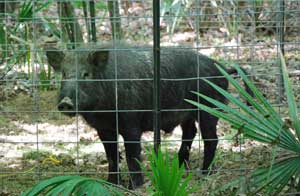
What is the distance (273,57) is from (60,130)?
399 centimetres

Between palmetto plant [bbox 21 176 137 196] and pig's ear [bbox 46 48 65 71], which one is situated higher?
pig's ear [bbox 46 48 65 71]

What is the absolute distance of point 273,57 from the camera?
35.8 feet

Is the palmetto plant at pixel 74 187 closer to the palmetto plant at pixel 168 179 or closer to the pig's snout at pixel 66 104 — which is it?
the palmetto plant at pixel 168 179

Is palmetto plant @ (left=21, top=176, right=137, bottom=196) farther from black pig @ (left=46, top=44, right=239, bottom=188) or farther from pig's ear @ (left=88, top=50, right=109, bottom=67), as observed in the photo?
pig's ear @ (left=88, top=50, right=109, bottom=67)

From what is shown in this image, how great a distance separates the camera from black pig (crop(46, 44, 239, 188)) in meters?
6.68

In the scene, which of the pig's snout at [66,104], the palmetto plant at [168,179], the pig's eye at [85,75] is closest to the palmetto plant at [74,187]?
the palmetto plant at [168,179]

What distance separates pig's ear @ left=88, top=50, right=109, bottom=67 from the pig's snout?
650 millimetres

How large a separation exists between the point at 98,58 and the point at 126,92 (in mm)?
509

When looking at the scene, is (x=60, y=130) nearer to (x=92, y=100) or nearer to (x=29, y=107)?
(x=29, y=107)

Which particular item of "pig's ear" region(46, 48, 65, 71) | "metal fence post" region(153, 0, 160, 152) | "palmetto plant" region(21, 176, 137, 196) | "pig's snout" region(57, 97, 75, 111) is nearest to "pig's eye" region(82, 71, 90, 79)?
"pig's ear" region(46, 48, 65, 71)

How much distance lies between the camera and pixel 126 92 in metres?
7.00

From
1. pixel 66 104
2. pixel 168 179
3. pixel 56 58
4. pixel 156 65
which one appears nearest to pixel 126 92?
pixel 56 58

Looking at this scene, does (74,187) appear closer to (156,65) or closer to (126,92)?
(156,65)

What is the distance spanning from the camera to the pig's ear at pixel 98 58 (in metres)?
6.68
